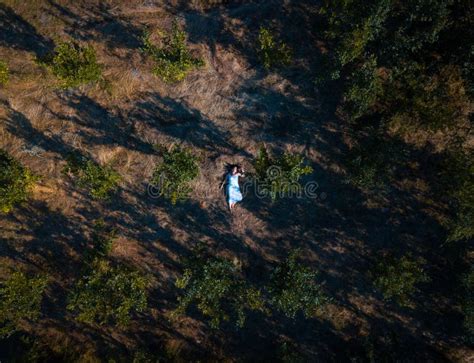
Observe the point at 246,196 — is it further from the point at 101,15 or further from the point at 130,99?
the point at 101,15

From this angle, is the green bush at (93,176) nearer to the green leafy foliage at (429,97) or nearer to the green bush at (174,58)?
the green bush at (174,58)

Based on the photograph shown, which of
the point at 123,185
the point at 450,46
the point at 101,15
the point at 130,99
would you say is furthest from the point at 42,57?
the point at 450,46

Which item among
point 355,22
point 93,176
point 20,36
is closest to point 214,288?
point 93,176

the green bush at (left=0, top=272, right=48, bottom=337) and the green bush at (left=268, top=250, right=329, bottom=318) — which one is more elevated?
the green bush at (left=268, top=250, right=329, bottom=318)

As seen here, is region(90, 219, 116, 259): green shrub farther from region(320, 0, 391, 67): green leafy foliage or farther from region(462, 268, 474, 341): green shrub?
region(462, 268, 474, 341): green shrub

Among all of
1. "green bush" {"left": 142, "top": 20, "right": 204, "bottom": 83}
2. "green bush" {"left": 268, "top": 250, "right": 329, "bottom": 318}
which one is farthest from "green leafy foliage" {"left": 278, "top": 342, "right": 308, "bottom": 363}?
"green bush" {"left": 142, "top": 20, "right": 204, "bottom": 83}

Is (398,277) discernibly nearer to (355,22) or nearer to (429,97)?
(429,97)
